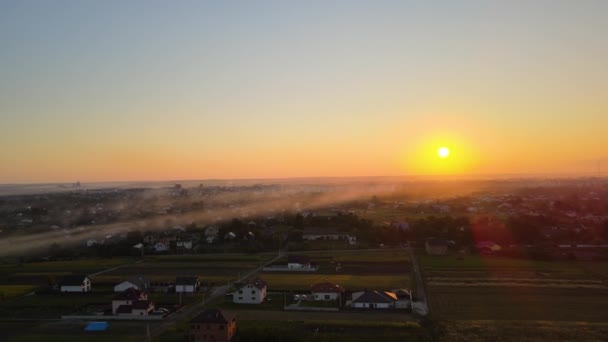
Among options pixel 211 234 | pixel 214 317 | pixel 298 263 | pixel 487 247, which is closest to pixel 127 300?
pixel 214 317

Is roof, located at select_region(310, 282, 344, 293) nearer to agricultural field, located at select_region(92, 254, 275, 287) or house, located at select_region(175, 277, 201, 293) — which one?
house, located at select_region(175, 277, 201, 293)

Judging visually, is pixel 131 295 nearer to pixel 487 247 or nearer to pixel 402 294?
pixel 402 294

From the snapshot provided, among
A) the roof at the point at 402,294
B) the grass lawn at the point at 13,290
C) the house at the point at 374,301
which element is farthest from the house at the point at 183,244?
the roof at the point at 402,294

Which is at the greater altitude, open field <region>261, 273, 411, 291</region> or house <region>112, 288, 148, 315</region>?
house <region>112, 288, 148, 315</region>

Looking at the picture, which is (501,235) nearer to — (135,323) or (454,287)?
(454,287)

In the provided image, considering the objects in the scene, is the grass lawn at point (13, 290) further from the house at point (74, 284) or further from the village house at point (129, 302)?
the village house at point (129, 302)

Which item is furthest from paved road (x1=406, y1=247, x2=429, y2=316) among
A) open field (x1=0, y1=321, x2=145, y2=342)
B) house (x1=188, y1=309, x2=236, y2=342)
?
open field (x1=0, y1=321, x2=145, y2=342)

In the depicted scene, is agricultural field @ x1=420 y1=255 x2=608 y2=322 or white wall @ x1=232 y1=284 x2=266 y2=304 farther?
white wall @ x1=232 y1=284 x2=266 y2=304
